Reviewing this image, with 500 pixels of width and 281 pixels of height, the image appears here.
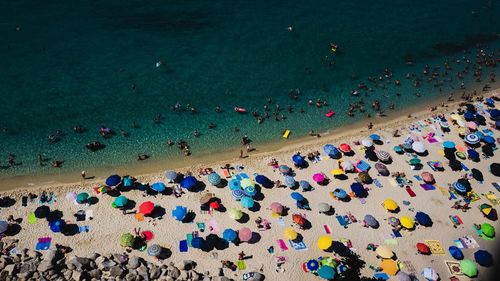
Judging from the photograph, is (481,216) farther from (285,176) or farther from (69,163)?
(69,163)

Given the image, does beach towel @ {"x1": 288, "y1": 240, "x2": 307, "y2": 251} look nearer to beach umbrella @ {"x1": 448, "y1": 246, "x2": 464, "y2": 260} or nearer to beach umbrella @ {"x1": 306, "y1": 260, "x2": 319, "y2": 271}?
beach umbrella @ {"x1": 306, "y1": 260, "x2": 319, "y2": 271}

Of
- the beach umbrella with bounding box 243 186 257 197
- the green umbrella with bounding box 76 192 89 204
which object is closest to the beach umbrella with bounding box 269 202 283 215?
the beach umbrella with bounding box 243 186 257 197

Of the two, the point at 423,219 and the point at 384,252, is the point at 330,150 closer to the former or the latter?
the point at 423,219

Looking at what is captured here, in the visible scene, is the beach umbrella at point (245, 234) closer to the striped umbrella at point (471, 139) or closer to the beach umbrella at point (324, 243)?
the beach umbrella at point (324, 243)

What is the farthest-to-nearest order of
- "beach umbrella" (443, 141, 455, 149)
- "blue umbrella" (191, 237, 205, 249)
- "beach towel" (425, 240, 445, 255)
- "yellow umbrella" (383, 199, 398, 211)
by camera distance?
"beach umbrella" (443, 141, 455, 149), "yellow umbrella" (383, 199, 398, 211), "beach towel" (425, 240, 445, 255), "blue umbrella" (191, 237, 205, 249)

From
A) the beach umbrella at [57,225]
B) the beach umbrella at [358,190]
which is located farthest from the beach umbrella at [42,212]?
the beach umbrella at [358,190]
